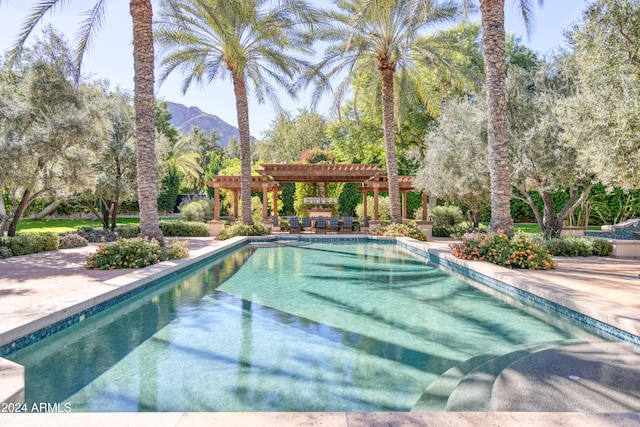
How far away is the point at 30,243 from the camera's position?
39.9ft

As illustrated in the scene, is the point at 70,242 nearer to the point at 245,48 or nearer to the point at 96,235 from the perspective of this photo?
the point at 96,235

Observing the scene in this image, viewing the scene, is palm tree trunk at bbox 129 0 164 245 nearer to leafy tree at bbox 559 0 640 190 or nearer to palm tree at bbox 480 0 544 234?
palm tree at bbox 480 0 544 234

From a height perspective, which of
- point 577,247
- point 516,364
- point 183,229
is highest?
point 183,229

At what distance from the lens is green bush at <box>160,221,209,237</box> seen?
65.2 feet

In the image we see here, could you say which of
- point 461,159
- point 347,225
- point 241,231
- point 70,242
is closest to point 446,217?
point 347,225

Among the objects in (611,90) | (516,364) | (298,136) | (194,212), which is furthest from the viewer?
(298,136)

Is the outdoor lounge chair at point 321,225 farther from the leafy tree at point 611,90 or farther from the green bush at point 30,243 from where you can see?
the leafy tree at point 611,90

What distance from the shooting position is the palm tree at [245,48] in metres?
14.4

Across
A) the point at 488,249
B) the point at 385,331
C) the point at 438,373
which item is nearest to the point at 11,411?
the point at 438,373

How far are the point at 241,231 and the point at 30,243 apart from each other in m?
7.70

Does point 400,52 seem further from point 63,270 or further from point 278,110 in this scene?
point 63,270

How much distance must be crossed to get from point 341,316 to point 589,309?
3485 mm

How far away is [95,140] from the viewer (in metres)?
13.2

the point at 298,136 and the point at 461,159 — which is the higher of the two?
the point at 298,136
